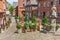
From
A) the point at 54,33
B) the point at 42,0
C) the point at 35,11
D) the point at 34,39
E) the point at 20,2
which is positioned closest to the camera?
the point at 34,39

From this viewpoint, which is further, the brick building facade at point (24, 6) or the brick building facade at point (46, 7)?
the brick building facade at point (24, 6)

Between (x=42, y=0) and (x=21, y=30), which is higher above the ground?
(x=42, y=0)

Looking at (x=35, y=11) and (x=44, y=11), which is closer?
(x=44, y=11)

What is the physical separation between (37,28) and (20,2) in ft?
139

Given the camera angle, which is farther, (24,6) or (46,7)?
(24,6)

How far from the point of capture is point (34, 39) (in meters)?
20.5

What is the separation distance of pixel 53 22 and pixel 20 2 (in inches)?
1742

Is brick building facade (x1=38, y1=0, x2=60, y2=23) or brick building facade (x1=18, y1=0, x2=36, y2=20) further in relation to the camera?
brick building facade (x1=18, y1=0, x2=36, y2=20)

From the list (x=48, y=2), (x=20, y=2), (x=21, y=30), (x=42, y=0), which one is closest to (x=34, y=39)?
(x=21, y=30)

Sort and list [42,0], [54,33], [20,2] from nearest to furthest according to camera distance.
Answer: [54,33] < [42,0] < [20,2]

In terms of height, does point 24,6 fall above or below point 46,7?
above

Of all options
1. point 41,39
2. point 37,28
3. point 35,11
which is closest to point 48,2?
point 35,11

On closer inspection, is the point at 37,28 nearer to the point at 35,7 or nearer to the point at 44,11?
the point at 44,11

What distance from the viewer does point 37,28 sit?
2802 cm
